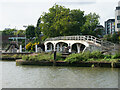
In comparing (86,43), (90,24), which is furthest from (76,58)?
(90,24)

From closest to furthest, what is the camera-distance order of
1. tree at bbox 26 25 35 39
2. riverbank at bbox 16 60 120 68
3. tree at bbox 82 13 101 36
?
riverbank at bbox 16 60 120 68 → tree at bbox 82 13 101 36 → tree at bbox 26 25 35 39

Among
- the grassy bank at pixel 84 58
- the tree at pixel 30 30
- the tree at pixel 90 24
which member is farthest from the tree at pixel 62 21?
the tree at pixel 30 30

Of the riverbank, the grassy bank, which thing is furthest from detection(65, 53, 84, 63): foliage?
the riverbank

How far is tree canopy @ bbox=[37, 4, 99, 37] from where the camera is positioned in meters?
50.1

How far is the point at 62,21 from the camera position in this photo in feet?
162

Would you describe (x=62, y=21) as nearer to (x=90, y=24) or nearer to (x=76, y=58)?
(x=90, y=24)

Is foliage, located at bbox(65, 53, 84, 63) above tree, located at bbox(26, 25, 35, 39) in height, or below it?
below

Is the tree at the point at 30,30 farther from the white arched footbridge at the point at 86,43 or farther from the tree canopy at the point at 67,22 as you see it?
the white arched footbridge at the point at 86,43

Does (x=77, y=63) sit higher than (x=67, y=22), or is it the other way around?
(x=67, y=22)

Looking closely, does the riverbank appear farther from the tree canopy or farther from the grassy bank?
the tree canopy

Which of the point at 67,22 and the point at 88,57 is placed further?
the point at 67,22

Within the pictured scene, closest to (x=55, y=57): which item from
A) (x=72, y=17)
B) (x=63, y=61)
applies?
(x=63, y=61)

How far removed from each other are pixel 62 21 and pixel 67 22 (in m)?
1.20

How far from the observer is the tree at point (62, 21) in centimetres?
4985
